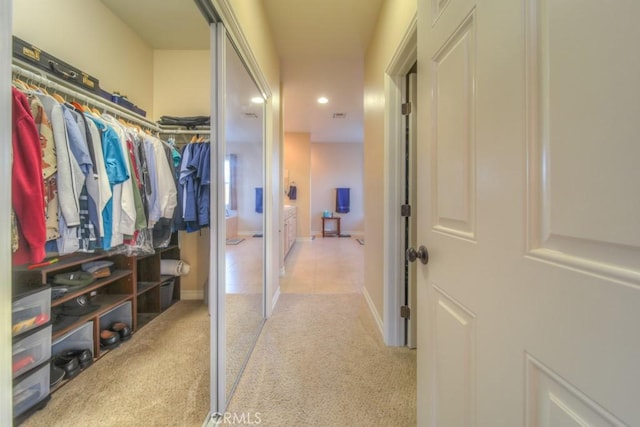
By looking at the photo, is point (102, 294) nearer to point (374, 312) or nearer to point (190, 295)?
point (190, 295)

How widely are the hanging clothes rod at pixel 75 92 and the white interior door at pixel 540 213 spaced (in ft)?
4.86

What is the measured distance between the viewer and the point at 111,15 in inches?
67.9

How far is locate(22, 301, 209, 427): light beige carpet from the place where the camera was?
4.24 feet

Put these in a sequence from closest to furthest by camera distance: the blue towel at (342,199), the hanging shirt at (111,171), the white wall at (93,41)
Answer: the white wall at (93,41), the hanging shirt at (111,171), the blue towel at (342,199)

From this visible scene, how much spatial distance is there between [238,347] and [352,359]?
787 millimetres

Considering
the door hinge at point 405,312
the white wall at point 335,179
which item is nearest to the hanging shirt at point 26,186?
the door hinge at point 405,312

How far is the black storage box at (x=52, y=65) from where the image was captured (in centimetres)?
118

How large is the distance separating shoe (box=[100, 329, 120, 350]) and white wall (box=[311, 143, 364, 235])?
6122mm

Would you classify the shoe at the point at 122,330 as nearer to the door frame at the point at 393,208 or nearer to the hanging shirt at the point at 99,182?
the hanging shirt at the point at 99,182

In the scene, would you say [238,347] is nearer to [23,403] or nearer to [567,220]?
[23,403]

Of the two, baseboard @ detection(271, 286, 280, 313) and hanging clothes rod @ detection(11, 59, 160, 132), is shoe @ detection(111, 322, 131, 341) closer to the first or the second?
baseboard @ detection(271, 286, 280, 313)

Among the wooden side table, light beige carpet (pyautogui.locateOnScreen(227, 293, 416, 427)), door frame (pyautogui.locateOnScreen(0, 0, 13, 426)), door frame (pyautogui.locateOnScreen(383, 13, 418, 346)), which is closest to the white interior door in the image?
light beige carpet (pyautogui.locateOnScreen(227, 293, 416, 427))

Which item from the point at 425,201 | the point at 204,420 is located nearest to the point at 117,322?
the point at 204,420

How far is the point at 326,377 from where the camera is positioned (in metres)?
1.59
